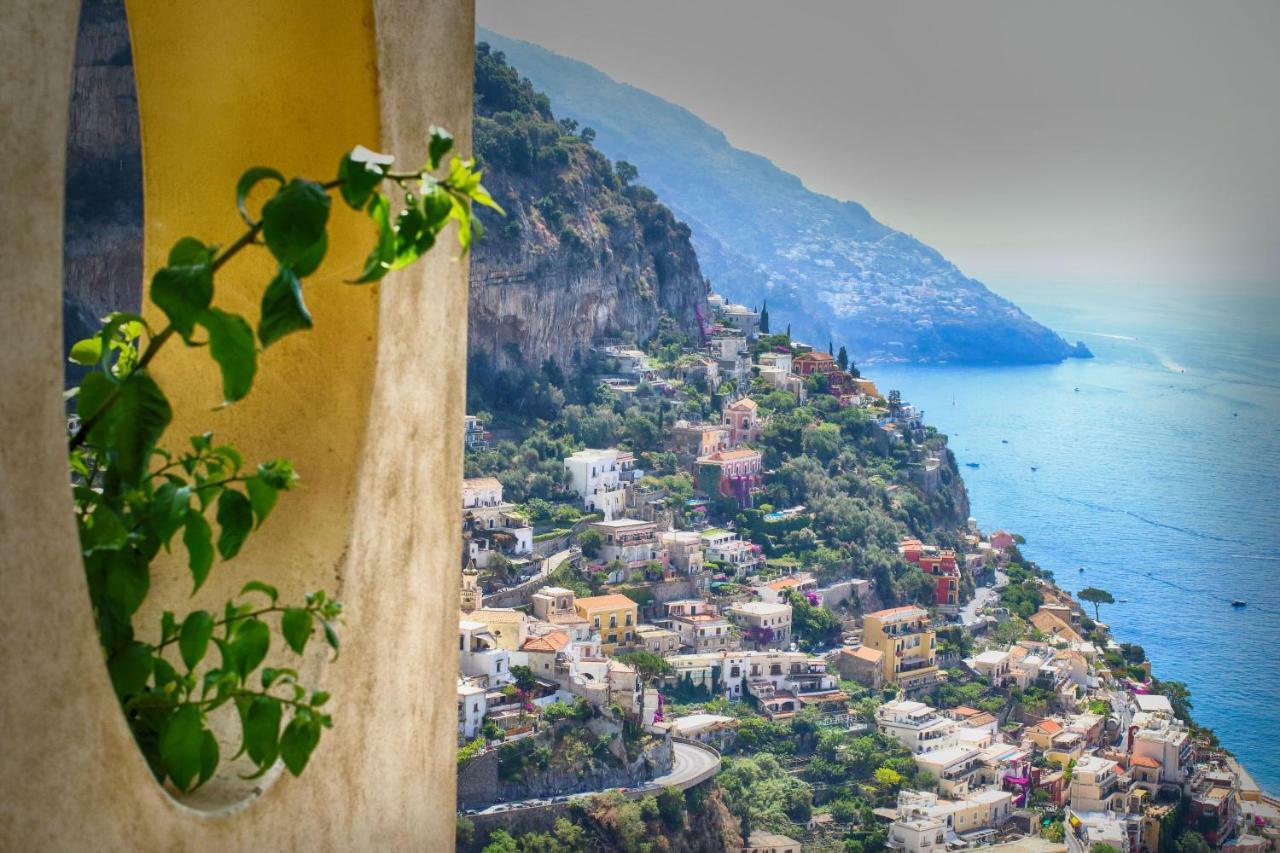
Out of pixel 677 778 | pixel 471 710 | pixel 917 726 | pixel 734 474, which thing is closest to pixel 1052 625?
pixel 917 726

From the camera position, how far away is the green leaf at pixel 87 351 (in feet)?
1.52

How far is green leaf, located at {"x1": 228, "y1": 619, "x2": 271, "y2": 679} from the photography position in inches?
15.6

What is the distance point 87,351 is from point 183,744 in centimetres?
15

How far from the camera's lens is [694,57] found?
54.8 ft

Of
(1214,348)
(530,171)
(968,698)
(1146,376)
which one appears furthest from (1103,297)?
(530,171)

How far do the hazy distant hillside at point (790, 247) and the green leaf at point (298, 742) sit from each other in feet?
62.2

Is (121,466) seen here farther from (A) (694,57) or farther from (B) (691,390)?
(A) (694,57)

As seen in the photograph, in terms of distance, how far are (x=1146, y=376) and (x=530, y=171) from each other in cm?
749

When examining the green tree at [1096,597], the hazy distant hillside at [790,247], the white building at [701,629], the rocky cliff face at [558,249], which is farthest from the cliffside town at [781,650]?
the hazy distant hillside at [790,247]

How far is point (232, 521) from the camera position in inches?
15.6

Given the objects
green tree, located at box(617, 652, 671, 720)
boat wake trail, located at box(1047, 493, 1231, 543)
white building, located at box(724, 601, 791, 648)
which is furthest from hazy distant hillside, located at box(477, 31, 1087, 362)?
green tree, located at box(617, 652, 671, 720)

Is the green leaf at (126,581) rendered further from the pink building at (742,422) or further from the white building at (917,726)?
the pink building at (742,422)

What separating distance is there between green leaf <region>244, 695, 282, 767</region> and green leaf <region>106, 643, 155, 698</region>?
0.13 feet

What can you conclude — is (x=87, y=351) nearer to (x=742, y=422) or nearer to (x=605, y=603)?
(x=605, y=603)
